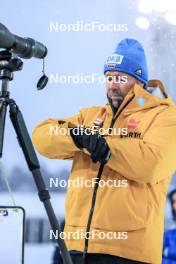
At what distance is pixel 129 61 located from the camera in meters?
1.63

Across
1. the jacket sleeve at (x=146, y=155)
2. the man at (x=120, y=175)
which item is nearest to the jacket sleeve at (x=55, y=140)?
the man at (x=120, y=175)

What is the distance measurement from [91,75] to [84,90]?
0.20 feet

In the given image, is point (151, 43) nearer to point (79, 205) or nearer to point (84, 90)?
point (84, 90)

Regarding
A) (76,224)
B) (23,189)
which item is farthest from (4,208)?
(76,224)

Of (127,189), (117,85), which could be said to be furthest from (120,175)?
(117,85)

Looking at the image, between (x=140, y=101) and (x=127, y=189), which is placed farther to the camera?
(x=140, y=101)

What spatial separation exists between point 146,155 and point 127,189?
0.12 m

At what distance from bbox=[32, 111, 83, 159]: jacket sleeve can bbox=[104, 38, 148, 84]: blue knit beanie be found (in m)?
0.23

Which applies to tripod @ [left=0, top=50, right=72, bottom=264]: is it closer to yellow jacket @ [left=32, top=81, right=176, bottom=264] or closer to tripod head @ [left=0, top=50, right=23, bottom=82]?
tripod head @ [left=0, top=50, right=23, bottom=82]

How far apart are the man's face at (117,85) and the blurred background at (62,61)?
23 centimetres

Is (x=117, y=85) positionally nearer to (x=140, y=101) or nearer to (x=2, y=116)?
(x=140, y=101)

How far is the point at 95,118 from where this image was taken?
1.62 metres

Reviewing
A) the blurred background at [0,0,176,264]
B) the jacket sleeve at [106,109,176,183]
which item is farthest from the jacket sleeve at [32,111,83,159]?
the blurred background at [0,0,176,264]

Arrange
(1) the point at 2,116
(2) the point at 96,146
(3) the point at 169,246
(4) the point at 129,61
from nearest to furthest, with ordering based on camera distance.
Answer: (1) the point at 2,116, (2) the point at 96,146, (4) the point at 129,61, (3) the point at 169,246
